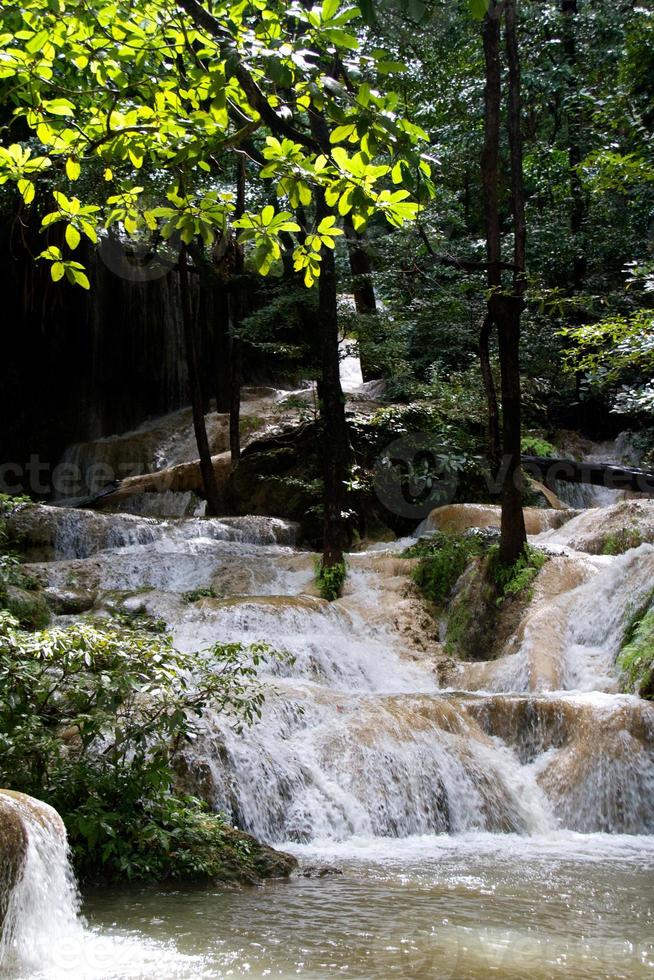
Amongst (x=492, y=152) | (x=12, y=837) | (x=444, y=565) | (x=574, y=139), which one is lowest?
(x=444, y=565)

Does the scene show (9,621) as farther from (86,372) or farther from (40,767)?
(86,372)

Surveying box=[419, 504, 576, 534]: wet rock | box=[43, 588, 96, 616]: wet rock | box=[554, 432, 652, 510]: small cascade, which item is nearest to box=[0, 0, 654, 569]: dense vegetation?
box=[554, 432, 652, 510]: small cascade

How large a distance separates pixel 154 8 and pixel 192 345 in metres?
12.9

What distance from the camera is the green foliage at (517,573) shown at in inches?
423

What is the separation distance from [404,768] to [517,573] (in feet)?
13.9

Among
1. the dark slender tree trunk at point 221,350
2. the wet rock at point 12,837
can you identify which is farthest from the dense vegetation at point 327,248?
the wet rock at point 12,837

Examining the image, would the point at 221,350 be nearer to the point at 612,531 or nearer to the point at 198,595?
the point at 198,595

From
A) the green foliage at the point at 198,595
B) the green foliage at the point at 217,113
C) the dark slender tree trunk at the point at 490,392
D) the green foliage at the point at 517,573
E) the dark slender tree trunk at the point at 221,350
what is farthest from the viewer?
the dark slender tree trunk at the point at 221,350

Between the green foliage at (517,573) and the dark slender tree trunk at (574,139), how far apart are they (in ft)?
26.2

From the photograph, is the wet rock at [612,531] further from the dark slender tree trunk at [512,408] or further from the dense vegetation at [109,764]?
the dense vegetation at [109,764]

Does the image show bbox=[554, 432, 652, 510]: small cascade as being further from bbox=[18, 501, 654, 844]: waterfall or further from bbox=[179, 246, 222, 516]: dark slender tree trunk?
bbox=[179, 246, 222, 516]: dark slender tree trunk

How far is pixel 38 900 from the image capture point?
12.5 ft

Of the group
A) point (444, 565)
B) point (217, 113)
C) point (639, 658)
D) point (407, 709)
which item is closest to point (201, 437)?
point (444, 565)

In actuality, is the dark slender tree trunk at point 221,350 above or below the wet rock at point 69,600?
above
